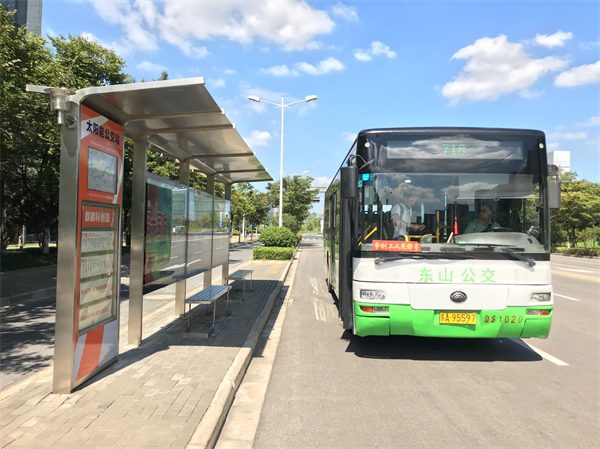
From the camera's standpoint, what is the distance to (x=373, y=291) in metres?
5.31

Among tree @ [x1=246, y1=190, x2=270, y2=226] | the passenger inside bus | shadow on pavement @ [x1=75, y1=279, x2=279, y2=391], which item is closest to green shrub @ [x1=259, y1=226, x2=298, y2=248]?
shadow on pavement @ [x1=75, y1=279, x2=279, y2=391]

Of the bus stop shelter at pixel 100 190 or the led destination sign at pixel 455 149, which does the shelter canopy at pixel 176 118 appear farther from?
the led destination sign at pixel 455 149

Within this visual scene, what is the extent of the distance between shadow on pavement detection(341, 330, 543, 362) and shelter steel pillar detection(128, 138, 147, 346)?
3236mm

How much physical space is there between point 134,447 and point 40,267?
52.5ft

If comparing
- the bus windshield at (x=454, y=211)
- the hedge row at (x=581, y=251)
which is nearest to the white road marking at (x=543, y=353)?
the bus windshield at (x=454, y=211)

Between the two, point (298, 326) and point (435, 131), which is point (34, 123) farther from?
point (435, 131)

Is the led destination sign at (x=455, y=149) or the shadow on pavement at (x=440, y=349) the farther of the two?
the shadow on pavement at (x=440, y=349)

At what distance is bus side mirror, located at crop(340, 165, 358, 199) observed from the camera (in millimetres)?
5336

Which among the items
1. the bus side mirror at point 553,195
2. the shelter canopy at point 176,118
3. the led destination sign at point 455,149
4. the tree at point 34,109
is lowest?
the bus side mirror at point 553,195

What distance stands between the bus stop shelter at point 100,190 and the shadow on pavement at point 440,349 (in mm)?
3524

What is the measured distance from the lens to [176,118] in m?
5.50

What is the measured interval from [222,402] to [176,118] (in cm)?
373

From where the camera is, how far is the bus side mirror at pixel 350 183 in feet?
17.5

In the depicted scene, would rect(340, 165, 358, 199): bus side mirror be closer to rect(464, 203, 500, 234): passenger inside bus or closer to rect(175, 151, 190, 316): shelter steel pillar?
rect(464, 203, 500, 234): passenger inside bus
